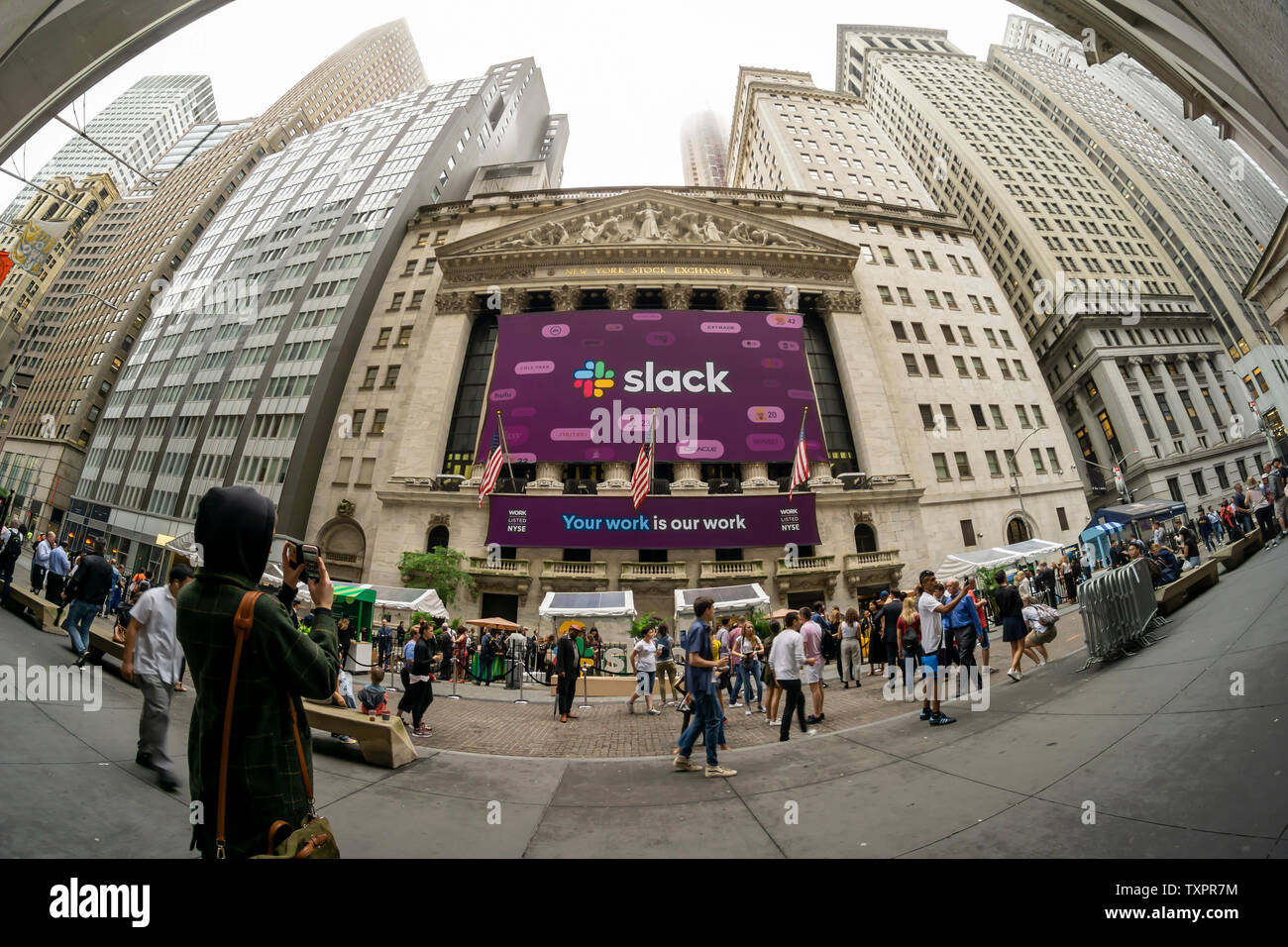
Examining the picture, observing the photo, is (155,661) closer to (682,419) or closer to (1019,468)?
(682,419)

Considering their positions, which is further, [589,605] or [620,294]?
[620,294]

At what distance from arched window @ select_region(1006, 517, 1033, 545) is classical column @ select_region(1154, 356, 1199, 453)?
19.4 feet

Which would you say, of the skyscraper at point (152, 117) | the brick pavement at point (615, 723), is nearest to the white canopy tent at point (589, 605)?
the brick pavement at point (615, 723)

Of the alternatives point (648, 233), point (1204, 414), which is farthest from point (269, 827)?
point (648, 233)

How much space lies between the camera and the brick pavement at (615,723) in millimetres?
5336

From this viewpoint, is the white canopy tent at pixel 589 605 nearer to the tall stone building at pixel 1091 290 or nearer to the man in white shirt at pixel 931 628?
the man in white shirt at pixel 931 628

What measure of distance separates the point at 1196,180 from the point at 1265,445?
25.6 m

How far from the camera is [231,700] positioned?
1596 millimetres

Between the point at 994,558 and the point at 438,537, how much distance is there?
66.8ft

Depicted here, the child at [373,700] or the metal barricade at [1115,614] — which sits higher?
the metal barricade at [1115,614]

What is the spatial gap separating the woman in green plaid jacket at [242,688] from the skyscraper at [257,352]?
948 cm

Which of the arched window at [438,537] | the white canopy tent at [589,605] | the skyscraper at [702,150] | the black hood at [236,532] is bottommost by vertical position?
the white canopy tent at [589,605]

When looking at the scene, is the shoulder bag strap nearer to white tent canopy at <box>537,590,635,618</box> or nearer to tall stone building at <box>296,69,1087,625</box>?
tall stone building at <box>296,69,1087,625</box>
